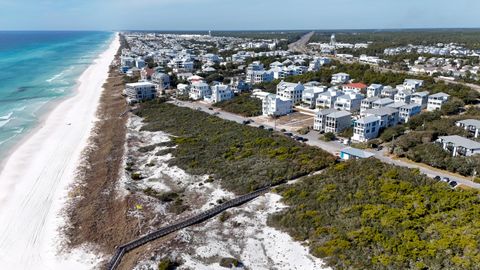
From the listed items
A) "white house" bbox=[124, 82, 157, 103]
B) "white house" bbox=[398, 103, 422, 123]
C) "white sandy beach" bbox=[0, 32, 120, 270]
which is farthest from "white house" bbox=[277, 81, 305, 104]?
"white sandy beach" bbox=[0, 32, 120, 270]

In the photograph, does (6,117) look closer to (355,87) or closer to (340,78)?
(355,87)

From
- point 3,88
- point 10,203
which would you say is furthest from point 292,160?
point 3,88

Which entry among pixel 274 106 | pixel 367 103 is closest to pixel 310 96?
pixel 274 106

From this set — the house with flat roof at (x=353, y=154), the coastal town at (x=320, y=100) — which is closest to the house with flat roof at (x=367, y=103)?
the coastal town at (x=320, y=100)

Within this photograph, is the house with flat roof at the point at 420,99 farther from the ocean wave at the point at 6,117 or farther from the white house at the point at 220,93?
the ocean wave at the point at 6,117

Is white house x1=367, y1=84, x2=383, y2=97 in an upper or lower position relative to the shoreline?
upper

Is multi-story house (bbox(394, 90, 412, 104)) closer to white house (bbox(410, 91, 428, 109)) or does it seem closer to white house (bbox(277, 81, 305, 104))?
white house (bbox(410, 91, 428, 109))
